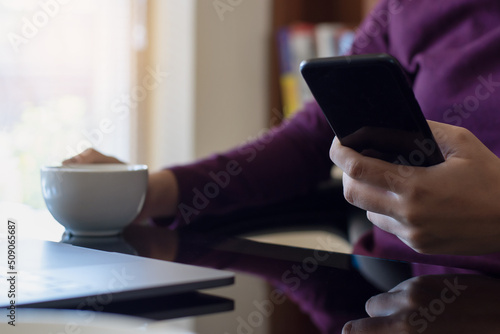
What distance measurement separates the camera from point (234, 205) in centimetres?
95

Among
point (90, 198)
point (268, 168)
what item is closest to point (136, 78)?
point (268, 168)

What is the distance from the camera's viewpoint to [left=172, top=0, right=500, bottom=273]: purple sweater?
2.73ft

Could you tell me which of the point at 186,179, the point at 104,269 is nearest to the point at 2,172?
the point at 186,179

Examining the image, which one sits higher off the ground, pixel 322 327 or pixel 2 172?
pixel 322 327

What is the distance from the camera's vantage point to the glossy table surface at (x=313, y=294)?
40 cm

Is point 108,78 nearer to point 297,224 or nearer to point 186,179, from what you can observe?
point 186,179

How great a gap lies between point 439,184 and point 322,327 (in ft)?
0.63

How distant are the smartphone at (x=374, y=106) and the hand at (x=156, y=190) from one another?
393mm

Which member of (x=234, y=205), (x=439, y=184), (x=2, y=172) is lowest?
(x=2, y=172)

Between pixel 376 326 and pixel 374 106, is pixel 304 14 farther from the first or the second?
pixel 376 326

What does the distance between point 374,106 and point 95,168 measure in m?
0.44

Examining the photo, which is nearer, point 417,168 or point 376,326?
point 376,326

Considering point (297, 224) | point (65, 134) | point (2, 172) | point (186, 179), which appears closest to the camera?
point (297, 224)

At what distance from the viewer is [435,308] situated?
0.43 m
